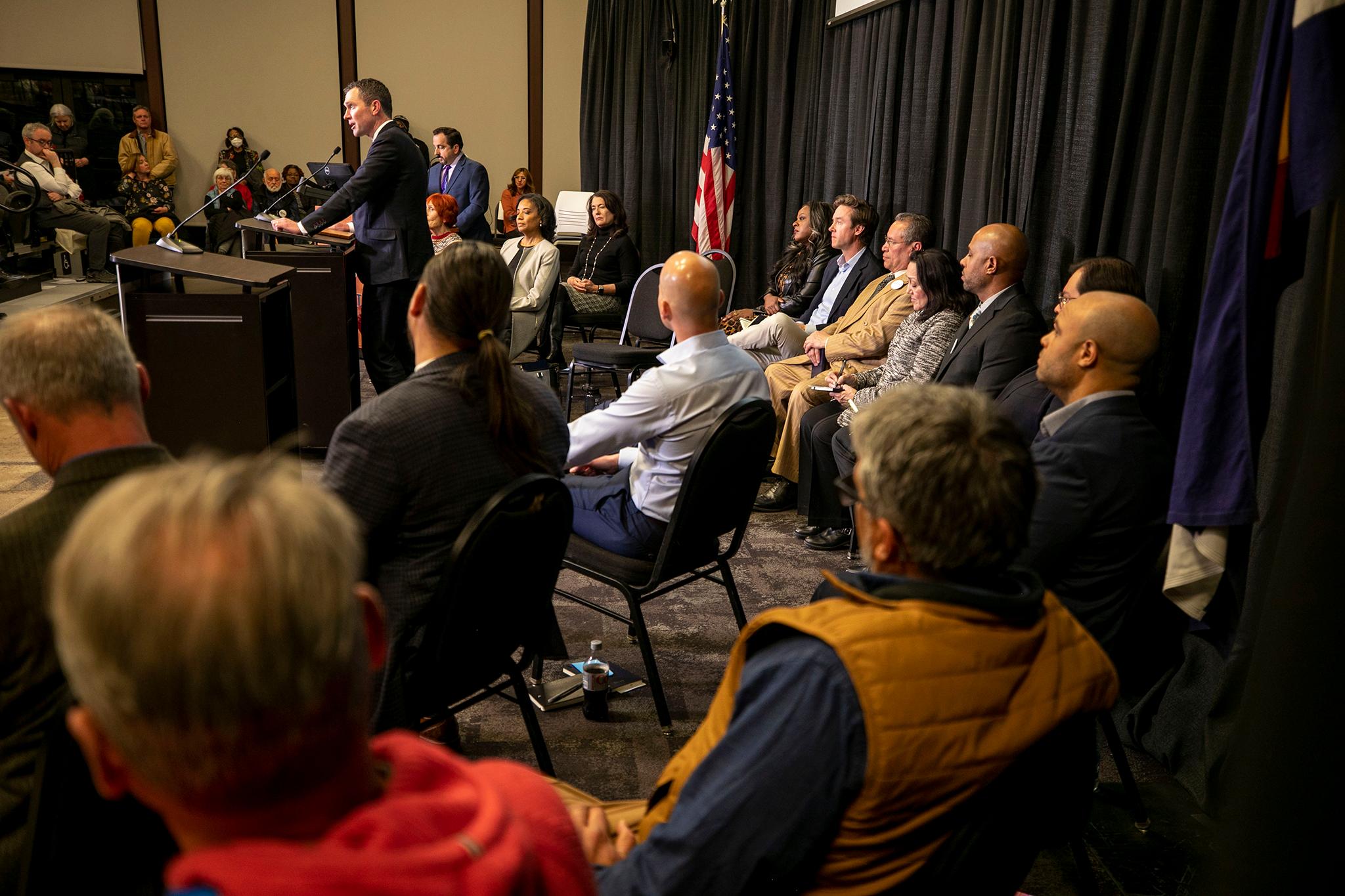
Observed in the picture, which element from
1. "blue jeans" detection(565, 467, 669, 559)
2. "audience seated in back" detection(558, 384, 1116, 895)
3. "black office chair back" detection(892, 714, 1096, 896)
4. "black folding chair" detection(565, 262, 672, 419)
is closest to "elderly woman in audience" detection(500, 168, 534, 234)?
"black folding chair" detection(565, 262, 672, 419)

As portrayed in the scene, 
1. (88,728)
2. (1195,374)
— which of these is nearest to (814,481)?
(1195,374)

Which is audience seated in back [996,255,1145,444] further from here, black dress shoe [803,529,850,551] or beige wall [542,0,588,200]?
beige wall [542,0,588,200]

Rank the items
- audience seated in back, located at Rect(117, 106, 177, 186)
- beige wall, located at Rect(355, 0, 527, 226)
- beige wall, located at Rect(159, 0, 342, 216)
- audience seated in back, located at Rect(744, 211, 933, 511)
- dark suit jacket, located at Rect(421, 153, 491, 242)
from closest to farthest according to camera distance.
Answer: audience seated in back, located at Rect(744, 211, 933, 511), dark suit jacket, located at Rect(421, 153, 491, 242), audience seated in back, located at Rect(117, 106, 177, 186), beige wall, located at Rect(159, 0, 342, 216), beige wall, located at Rect(355, 0, 527, 226)

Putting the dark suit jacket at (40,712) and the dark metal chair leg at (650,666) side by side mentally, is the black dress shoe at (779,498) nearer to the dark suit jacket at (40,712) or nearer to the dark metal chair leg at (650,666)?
the dark metal chair leg at (650,666)

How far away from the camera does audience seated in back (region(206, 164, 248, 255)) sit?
9008 millimetres

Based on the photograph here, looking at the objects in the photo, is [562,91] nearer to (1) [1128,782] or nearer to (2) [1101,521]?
(2) [1101,521]

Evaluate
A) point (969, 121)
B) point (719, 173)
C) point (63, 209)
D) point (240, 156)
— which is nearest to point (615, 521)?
point (969, 121)

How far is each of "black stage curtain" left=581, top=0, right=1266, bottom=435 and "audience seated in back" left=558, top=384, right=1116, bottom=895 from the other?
1.97 metres

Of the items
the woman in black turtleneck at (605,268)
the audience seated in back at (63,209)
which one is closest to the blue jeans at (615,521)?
the woman in black turtleneck at (605,268)

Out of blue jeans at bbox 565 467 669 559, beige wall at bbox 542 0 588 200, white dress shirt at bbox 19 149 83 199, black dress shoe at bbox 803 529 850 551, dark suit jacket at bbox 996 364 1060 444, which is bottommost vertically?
black dress shoe at bbox 803 529 850 551

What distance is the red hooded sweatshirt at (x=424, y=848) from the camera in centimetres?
52

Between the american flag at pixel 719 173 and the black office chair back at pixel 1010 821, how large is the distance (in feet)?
20.2

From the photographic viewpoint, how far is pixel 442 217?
583 cm

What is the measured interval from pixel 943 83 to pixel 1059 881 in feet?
13.1
